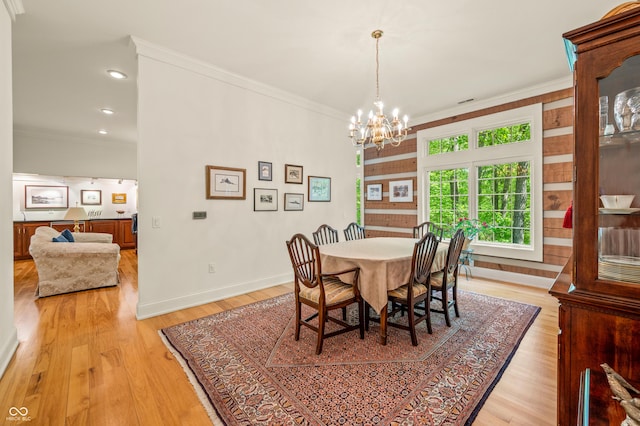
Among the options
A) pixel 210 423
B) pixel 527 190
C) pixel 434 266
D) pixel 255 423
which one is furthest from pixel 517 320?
pixel 210 423

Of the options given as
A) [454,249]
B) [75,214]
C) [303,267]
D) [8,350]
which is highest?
[75,214]

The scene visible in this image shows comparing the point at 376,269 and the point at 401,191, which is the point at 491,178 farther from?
the point at 376,269

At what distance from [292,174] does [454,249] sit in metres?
2.64

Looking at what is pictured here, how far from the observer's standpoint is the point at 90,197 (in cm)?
745

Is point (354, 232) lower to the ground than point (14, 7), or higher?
lower

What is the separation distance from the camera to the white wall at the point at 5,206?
212 cm

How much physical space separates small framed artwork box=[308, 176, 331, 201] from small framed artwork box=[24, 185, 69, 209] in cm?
676

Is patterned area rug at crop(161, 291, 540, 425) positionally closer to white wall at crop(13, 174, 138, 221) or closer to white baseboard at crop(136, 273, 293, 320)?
white baseboard at crop(136, 273, 293, 320)

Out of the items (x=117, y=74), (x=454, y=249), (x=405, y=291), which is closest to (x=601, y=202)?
(x=405, y=291)

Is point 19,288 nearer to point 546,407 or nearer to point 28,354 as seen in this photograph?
point 28,354

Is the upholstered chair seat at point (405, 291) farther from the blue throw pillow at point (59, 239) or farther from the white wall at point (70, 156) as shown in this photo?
the white wall at point (70, 156)

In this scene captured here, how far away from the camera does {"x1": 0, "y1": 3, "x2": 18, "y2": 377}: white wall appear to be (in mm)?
2121

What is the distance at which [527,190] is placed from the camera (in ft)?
13.7

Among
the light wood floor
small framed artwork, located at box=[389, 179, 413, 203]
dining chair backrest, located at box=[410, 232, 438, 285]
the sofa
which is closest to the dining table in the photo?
dining chair backrest, located at box=[410, 232, 438, 285]
